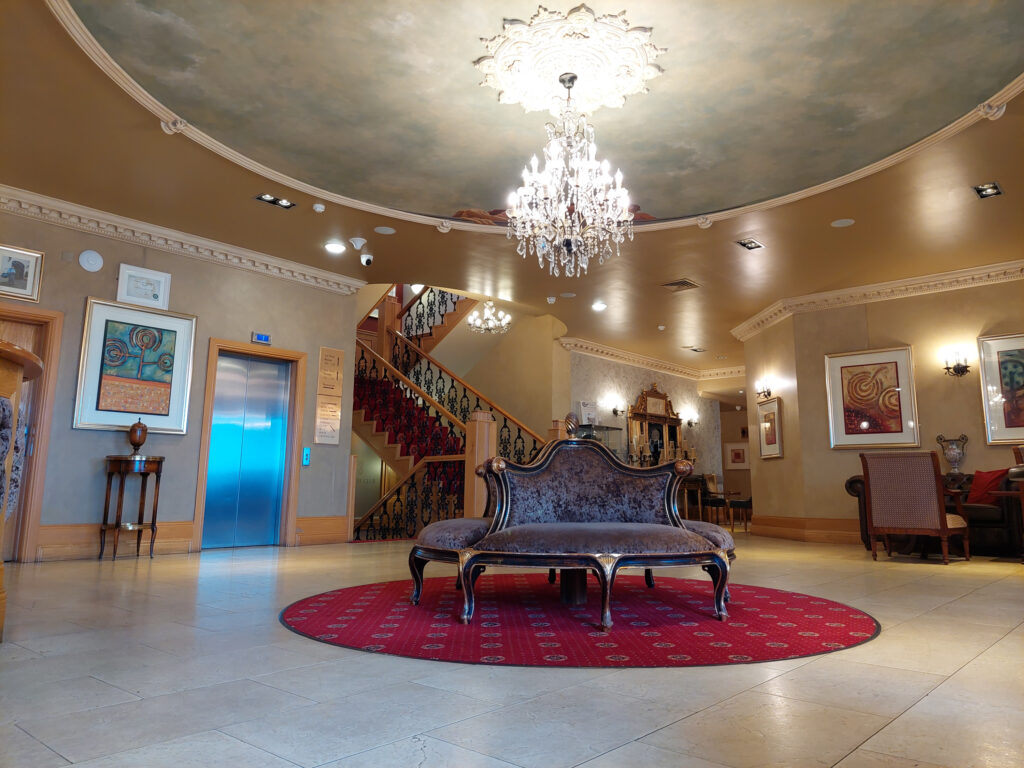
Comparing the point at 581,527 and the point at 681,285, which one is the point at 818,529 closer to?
the point at 681,285

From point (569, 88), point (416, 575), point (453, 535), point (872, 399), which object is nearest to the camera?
point (453, 535)

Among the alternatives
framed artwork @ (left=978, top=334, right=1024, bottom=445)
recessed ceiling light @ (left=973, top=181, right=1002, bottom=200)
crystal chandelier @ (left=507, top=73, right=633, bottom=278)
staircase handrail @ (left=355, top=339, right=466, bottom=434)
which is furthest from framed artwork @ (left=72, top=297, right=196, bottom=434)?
framed artwork @ (left=978, top=334, right=1024, bottom=445)

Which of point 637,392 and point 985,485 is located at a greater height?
point 637,392

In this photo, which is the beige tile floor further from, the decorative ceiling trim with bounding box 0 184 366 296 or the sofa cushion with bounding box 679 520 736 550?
the decorative ceiling trim with bounding box 0 184 366 296

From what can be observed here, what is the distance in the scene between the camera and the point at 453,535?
3557 millimetres

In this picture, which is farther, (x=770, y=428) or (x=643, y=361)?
(x=643, y=361)

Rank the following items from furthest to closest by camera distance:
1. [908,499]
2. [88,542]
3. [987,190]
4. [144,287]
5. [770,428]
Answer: [770,428] < [144,287] < [908,499] < [88,542] < [987,190]

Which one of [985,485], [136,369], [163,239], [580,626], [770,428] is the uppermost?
[163,239]

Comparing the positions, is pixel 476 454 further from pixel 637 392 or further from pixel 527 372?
pixel 637 392

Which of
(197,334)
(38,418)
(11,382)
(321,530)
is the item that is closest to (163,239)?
(197,334)

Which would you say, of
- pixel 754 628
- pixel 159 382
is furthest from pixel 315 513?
pixel 754 628

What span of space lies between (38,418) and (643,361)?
10.8m

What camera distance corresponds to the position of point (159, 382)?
6.89m

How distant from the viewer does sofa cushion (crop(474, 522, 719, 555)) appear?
10.8ft
